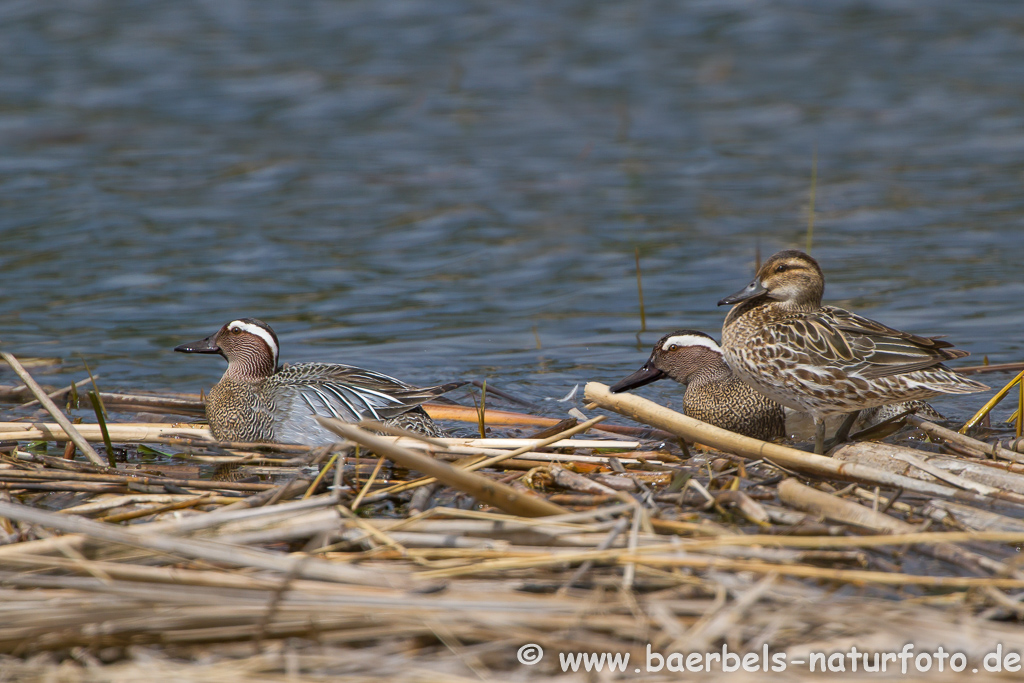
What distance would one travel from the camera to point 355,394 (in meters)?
6.26

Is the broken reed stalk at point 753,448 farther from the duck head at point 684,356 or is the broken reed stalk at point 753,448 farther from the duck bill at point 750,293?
the duck head at point 684,356

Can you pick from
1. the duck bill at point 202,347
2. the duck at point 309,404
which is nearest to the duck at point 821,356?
the duck at point 309,404

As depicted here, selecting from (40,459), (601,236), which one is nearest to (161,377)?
(40,459)

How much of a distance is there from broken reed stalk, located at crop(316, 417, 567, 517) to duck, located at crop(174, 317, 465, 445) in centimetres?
224

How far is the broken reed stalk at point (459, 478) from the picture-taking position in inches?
149

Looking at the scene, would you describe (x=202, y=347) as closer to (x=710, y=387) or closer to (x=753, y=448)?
(x=710, y=387)

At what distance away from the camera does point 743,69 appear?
17.8 metres

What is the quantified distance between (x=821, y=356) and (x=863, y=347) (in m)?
0.22

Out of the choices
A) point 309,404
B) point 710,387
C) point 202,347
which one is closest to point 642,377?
point 710,387

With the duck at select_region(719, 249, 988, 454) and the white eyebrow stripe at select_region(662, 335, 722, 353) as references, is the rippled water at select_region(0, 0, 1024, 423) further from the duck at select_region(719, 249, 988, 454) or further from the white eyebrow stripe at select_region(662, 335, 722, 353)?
the duck at select_region(719, 249, 988, 454)

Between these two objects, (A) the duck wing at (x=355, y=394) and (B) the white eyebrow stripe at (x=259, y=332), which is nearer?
(A) the duck wing at (x=355, y=394)

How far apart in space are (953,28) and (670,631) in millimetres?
17932

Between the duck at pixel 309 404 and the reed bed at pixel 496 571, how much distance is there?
1.48m

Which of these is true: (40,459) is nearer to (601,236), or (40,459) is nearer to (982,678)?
(982,678)
